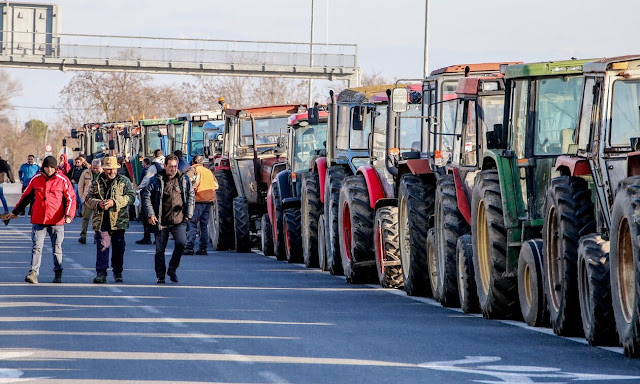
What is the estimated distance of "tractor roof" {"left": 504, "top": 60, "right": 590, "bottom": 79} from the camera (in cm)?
1547

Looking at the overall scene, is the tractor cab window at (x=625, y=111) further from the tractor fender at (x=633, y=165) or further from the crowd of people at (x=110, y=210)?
the crowd of people at (x=110, y=210)

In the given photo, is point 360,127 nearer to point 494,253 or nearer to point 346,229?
point 346,229

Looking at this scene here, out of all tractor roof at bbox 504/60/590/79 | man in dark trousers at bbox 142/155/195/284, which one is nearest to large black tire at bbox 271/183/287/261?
man in dark trousers at bbox 142/155/195/284

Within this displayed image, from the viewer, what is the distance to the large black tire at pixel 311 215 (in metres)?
25.7

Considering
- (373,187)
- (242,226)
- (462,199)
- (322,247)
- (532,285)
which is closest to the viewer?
(532,285)

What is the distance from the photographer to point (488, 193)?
16031 mm

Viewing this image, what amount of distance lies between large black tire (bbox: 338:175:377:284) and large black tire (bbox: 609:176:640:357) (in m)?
9.16

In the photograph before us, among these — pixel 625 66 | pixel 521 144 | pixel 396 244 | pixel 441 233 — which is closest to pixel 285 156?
pixel 396 244

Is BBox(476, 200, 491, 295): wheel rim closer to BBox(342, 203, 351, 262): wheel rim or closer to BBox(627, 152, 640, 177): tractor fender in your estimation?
BBox(627, 152, 640, 177): tractor fender

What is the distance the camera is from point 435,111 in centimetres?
1956

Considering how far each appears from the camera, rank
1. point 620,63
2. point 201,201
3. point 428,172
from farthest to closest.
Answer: point 201,201 → point 428,172 → point 620,63

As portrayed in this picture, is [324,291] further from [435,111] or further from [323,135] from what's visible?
[323,135]

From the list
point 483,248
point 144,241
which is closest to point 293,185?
point 144,241

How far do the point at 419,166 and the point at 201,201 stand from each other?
10645 millimetres
